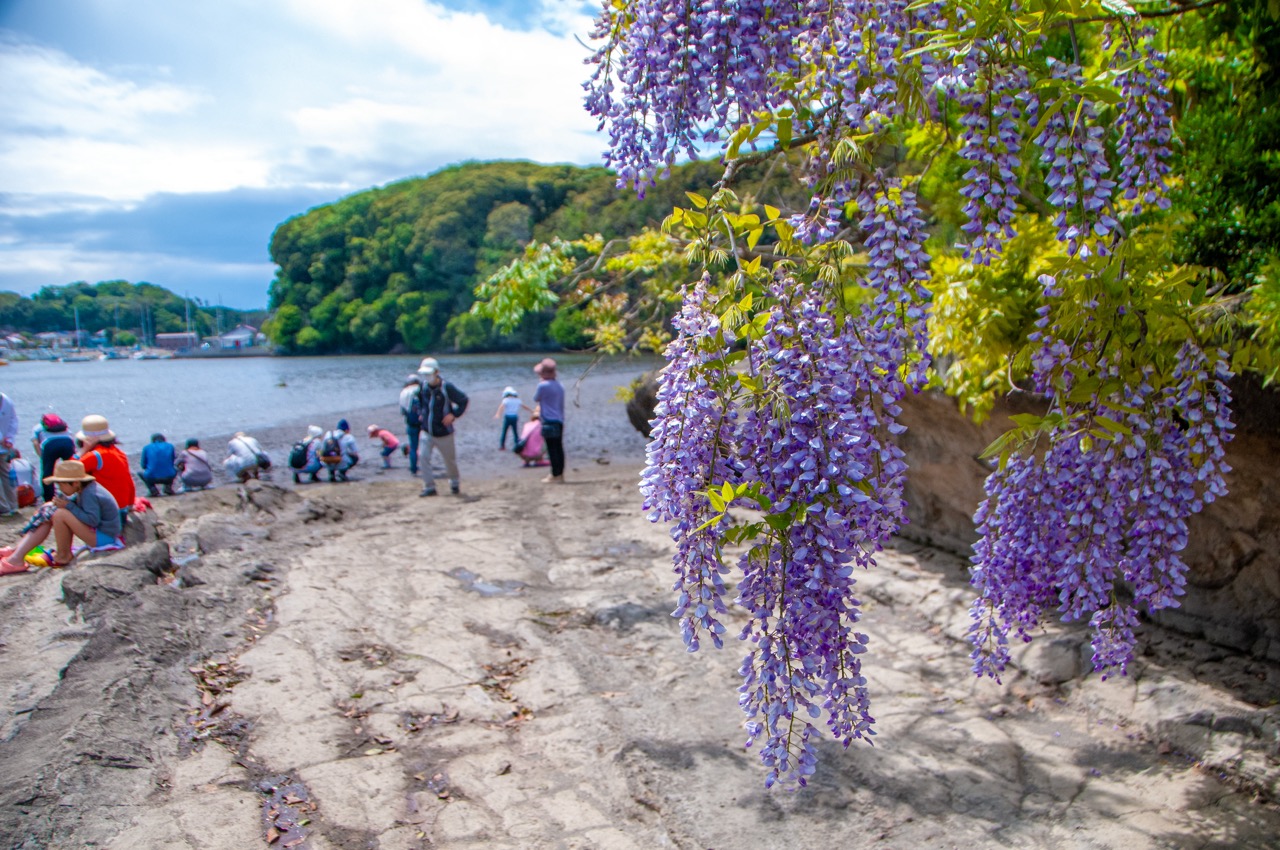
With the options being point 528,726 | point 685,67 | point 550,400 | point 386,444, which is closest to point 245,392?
point 386,444

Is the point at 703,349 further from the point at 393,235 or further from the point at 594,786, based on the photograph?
the point at 393,235

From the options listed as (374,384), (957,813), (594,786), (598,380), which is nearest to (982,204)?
(957,813)

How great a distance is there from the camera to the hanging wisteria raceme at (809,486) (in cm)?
263

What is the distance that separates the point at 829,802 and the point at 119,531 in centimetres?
692

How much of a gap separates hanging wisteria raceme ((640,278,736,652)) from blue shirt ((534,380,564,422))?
9.35 m

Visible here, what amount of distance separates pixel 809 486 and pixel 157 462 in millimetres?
14484

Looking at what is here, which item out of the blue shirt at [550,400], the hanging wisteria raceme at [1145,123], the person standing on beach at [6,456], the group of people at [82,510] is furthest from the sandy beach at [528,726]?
the blue shirt at [550,400]

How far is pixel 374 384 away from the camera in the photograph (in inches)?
2159

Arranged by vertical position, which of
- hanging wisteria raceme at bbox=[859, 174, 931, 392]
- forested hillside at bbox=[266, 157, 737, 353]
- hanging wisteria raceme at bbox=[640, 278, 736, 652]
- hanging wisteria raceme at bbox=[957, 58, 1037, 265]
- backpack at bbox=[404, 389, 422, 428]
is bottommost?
backpack at bbox=[404, 389, 422, 428]

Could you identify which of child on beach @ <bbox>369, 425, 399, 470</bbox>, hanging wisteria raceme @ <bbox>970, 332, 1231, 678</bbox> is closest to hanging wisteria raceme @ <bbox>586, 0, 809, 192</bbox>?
hanging wisteria raceme @ <bbox>970, 332, 1231, 678</bbox>

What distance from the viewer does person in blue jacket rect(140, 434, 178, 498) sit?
14.2 metres

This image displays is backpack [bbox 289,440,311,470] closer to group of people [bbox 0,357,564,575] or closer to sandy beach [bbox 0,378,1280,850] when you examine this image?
group of people [bbox 0,357,564,575]

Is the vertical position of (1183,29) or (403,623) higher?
(1183,29)

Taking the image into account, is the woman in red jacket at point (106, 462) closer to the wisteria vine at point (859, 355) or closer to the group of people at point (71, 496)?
the group of people at point (71, 496)
